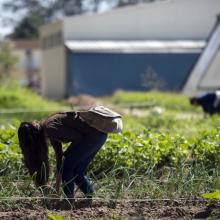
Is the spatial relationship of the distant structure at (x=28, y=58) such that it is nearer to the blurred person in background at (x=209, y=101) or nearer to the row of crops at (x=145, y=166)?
the blurred person in background at (x=209, y=101)

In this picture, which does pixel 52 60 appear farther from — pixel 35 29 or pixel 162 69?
pixel 35 29

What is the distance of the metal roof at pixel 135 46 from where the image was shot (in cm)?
3425

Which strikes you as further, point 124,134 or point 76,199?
point 124,134

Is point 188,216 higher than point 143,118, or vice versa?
point 188,216

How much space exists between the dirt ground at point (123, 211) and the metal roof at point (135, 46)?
88.6ft

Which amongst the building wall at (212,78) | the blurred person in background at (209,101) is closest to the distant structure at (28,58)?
the building wall at (212,78)

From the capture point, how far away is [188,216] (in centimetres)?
669

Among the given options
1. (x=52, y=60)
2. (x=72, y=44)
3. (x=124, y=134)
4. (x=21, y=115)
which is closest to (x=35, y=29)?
(x=52, y=60)

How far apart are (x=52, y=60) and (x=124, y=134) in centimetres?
3063

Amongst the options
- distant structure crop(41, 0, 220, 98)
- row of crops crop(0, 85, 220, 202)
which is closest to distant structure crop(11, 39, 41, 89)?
distant structure crop(41, 0, 220, 98)

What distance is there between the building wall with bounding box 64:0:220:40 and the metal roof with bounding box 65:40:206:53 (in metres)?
0.62

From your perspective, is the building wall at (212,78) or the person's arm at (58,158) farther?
the building wall at (212,78)

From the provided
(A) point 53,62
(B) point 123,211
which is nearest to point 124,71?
(A) point 53,62

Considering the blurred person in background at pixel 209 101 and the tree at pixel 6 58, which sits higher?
the blurred person in background at pixel 209 101
